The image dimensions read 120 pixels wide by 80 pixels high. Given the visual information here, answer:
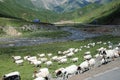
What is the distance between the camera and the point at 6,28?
198875 mm

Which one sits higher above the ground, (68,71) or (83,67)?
(83,67)

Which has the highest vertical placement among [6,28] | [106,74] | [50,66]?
[6,28]

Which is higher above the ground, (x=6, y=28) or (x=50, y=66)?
(x=6, y=28)

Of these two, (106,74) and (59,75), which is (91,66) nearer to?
(59,75)

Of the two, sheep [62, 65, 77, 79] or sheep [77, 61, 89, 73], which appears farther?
sheep [77, 61, 89, 73]

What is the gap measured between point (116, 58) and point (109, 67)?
875 centimetres

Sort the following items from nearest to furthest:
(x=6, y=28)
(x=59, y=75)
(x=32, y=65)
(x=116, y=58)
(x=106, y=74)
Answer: (x=106, y=74), (x=59, y=75), (x=116, y=58), (x=32, y=65), (x=6, y=28)

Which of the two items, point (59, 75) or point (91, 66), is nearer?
point (59, 75)

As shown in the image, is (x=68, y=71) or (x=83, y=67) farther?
(x=83, y=67)

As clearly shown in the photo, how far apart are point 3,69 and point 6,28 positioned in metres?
141

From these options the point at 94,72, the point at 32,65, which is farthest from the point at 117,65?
the point at 32,65

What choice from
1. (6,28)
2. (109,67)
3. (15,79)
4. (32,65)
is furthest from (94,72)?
(6,28)

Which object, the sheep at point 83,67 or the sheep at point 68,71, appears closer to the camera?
the sheep at point 68,71

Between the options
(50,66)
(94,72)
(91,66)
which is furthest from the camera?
(50,66)
